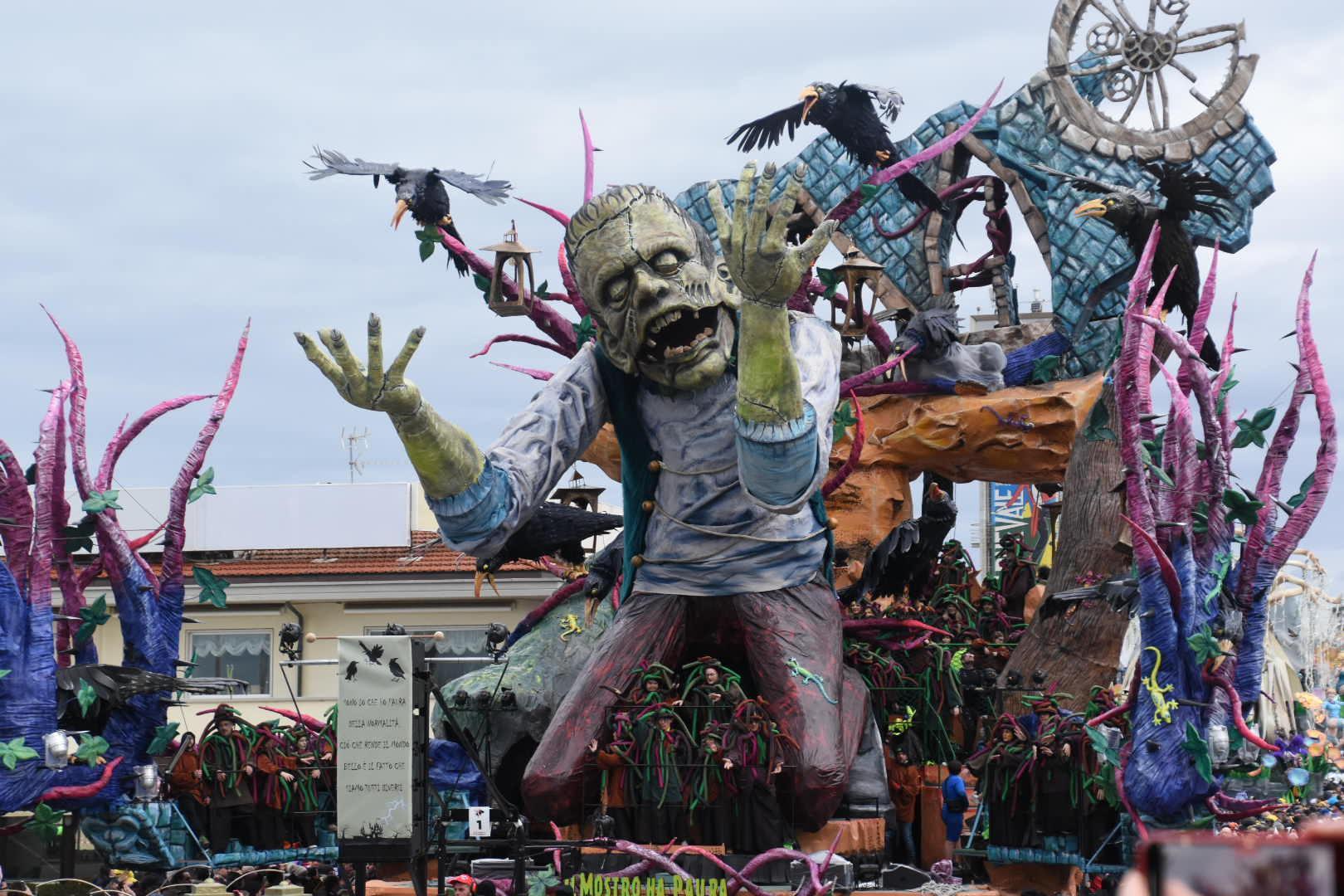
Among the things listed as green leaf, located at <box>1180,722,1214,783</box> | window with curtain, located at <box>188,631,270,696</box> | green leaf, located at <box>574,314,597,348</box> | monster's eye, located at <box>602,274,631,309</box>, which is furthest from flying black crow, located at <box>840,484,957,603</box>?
window with curtain, located at <box>188,631,270,696</box>

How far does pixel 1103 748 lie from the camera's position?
8086 mm

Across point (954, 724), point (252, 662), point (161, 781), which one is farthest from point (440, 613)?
point (954, 724)

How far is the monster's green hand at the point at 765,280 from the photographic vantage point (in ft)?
20.4

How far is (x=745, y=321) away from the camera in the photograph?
21.4ft

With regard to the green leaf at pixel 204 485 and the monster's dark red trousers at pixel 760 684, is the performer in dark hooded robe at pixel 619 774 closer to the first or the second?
the monster's dark red trousers at pixel 760 684

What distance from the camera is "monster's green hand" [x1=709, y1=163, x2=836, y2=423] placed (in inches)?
245

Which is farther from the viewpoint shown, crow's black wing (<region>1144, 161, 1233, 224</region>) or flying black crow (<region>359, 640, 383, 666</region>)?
crow's black wing (<region>1144, 161, 1233, 224</region>)

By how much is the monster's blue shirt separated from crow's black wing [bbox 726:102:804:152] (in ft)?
20.2

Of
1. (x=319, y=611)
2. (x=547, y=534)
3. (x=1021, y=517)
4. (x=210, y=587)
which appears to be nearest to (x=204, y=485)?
(x=210, y=587)

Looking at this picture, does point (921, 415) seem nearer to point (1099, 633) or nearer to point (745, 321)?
point (1099, 633)

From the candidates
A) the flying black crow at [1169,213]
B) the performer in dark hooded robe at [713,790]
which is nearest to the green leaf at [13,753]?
the performer in dark hooded robe at [713,790]

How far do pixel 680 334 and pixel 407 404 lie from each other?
1.61 m

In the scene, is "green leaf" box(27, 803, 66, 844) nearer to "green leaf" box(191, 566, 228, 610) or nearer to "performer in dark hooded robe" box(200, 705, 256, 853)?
"performer in dark hooded robe" box(200, 705, 256, 853)

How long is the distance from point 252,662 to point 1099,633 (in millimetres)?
Answer: 12803
